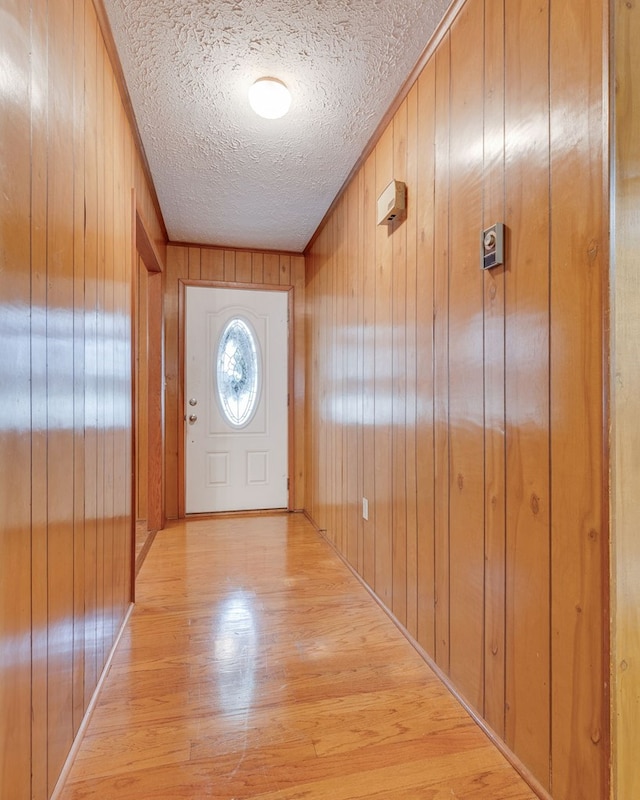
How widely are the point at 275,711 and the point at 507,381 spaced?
1.29m

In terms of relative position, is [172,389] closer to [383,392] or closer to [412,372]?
[383,392]

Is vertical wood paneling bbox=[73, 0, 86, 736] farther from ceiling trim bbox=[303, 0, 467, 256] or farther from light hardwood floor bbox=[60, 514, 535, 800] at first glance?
ceiling trim bbox=[303, 0, 467, 256]

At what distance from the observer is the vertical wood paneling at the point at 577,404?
941mm

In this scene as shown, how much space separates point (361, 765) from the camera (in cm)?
123

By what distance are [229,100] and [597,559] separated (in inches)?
86.5

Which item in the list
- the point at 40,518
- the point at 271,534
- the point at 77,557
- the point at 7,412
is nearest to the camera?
the point at 7,412

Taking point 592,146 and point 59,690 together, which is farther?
point 59,690

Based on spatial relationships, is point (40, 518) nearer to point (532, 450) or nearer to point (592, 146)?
point (532, 450)

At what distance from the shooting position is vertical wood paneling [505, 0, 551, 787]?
3.61 ft

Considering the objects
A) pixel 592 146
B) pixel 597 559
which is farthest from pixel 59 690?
pixel 592 146

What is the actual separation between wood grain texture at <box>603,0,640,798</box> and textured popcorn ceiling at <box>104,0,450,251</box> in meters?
0.90

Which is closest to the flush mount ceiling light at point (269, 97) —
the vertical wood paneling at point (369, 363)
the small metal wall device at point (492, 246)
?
the vertical wood paneling at point (369, 363)

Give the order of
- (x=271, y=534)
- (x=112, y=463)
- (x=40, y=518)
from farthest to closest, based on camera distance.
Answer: (x=271, y=534), (x=112, y=463), (x=40, y=518)

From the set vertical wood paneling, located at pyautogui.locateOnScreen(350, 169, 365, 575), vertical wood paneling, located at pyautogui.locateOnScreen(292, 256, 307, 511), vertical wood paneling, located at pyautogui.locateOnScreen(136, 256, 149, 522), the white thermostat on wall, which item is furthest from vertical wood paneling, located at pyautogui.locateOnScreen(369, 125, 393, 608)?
vertical wood paneling, located at pyautogui.locateOnScreen(136, 256, 149, 522)
